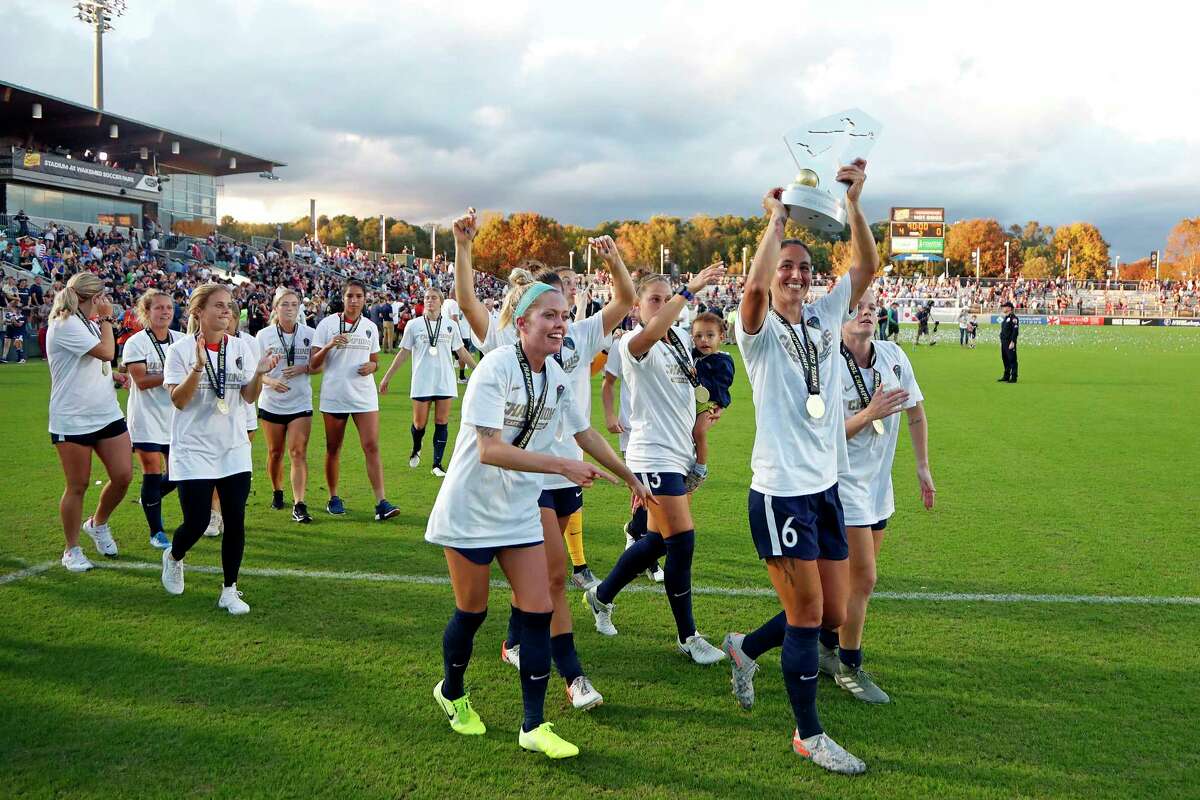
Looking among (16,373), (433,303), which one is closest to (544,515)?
(433,303)

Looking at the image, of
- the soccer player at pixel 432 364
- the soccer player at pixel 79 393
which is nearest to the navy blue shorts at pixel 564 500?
the soccer player at pixel 79 393

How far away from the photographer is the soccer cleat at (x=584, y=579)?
614 cm

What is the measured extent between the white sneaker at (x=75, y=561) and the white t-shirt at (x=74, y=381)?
88cm

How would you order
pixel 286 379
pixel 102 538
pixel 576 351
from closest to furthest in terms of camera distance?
pixel 576 351 < pixel 102 538 < pixel 286 379

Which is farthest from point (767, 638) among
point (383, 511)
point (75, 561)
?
point (75, 561)

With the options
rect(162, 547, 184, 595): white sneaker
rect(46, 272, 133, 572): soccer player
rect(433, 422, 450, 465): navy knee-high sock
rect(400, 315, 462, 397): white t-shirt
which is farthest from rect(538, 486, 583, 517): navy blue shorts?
rect(400, 315, 462, 397): white t-shirt

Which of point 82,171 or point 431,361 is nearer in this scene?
point 431,361

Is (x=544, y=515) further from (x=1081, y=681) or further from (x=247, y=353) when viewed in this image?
(x=1081, y=681)

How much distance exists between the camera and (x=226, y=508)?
18.4ft

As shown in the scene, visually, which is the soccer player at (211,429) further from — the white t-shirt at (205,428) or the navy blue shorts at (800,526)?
the navy blue shorts at (800,526)

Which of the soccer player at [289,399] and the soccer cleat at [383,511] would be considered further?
the soccer player at [289,399]

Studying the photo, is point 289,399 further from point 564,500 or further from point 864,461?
point 864,461

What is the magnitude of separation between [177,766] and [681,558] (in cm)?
265

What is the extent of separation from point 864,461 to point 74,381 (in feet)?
18.6
